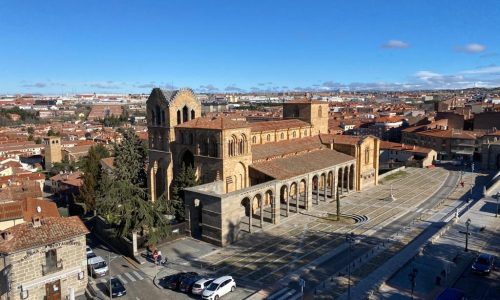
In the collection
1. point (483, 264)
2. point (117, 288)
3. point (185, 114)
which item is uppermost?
point (185, 114)

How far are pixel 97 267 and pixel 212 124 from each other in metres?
21.1

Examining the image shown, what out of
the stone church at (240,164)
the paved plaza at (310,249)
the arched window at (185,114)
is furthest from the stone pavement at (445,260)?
the arched window at (185,114)

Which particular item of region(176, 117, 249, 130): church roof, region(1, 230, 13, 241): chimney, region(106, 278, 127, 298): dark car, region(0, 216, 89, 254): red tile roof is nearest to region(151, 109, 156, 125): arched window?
region(176, 117, 249, 130): church roof

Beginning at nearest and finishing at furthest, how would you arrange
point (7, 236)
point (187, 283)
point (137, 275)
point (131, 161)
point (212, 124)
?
point (7, 236) → point (187, 283) → point (137, 275) → point (212, 124) → point (131, 161)

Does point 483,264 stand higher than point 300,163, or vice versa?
point 300,163

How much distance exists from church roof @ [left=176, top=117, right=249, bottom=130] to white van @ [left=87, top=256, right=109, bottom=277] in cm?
1915

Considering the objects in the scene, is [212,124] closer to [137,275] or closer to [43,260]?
[137,275]

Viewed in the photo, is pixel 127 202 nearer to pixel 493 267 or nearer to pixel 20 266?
pixel 20 266

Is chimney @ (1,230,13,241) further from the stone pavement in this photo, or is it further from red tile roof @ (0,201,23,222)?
the stone pavement

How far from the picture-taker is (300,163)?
55719 millimetres

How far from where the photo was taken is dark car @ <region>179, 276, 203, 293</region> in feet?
104

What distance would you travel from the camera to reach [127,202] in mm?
40562

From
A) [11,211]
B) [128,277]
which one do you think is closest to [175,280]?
[128,277]

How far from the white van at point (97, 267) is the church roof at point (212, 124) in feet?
62.8
